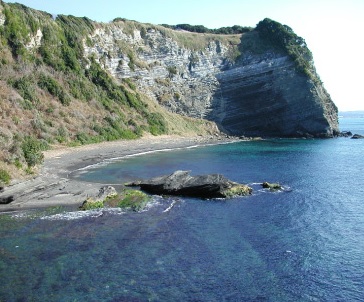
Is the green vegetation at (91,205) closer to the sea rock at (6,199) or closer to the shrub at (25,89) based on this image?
the sea rock at (6,199)

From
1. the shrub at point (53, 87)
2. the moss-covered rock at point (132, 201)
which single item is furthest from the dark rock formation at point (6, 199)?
the shrub at point (53, 87)

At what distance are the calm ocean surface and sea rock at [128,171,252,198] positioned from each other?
166cm

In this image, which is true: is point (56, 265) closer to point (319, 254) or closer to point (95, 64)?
point (319, 254)

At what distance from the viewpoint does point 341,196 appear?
39688mm

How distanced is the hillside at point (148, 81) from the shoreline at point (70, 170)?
339 cm

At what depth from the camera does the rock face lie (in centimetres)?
10700

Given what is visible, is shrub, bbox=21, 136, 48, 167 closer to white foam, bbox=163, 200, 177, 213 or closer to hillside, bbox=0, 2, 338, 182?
hillside, bbox=0, 2, 338, 182

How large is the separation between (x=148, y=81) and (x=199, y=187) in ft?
229

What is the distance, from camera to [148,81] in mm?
104062

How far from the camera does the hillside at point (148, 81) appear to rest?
70.1 m

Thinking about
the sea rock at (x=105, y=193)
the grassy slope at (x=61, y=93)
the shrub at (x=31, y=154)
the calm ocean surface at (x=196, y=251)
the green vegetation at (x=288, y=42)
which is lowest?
the calm ocean surface at (x=196, y=251)

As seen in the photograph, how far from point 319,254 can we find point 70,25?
266 feet

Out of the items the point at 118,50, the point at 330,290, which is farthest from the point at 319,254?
the point at 118,50

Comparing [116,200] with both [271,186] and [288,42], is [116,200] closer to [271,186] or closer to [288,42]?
[271,186]
